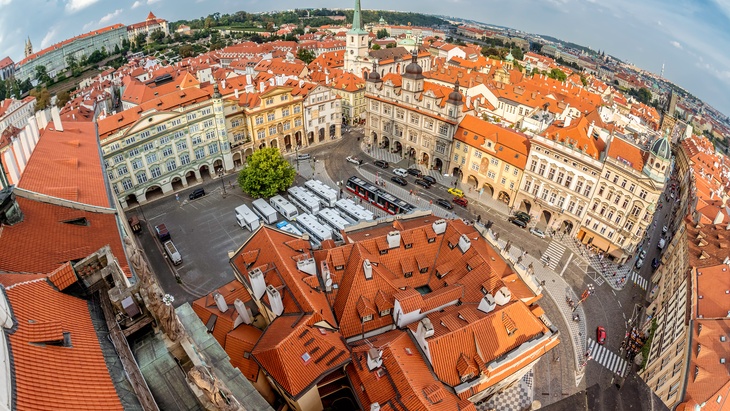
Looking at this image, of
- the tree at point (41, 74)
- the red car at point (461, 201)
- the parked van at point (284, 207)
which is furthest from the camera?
the tree at point (41, 74)

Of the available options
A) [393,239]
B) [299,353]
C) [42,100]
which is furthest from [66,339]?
[42,100]

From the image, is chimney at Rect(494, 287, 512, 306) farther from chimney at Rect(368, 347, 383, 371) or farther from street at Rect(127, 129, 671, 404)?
street at Rect(127, 129, 671, 404)

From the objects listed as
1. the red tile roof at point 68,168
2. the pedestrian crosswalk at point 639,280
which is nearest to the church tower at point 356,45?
the red tile roof at point 68,168

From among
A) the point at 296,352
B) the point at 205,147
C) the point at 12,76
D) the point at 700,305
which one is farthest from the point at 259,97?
the point at 12,76

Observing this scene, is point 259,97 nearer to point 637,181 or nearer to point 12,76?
point 637,181

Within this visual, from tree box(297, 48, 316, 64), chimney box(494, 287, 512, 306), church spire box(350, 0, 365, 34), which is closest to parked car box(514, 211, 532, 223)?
chimney box(494, 287, 512, 306)

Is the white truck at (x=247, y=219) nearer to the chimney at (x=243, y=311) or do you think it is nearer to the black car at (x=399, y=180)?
the chimney at (x=243, y=311)
